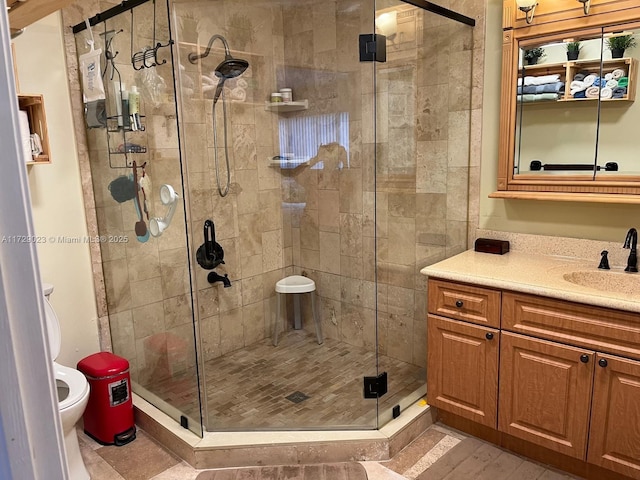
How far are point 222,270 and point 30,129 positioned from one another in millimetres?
1243

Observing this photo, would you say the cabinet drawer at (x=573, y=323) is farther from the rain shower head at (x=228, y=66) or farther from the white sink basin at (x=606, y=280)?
the rain shower head at (x=228, y=66)

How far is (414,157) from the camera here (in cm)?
287

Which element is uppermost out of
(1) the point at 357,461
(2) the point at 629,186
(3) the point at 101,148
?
(3) the point at 101,148

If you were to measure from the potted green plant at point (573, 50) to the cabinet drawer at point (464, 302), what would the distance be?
1.21 meters

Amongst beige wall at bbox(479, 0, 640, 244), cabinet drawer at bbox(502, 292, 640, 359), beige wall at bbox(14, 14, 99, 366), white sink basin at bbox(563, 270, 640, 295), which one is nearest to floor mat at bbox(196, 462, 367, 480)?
cabinet drawer at bbox(502, 292, 640, 359)

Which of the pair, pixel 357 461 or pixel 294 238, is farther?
pixel 294 238

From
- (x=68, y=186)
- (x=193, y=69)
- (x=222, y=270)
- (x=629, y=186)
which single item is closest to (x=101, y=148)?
(x=68, y=186)

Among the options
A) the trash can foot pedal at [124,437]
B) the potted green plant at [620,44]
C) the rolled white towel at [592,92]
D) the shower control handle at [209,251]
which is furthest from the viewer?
the shower control handle at [209,251]

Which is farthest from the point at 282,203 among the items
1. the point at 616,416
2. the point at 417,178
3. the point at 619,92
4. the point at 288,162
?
the point at 616,416

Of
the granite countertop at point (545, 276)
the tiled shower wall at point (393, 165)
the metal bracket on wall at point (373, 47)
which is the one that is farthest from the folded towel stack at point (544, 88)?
the granite countertop at point (545, 276)

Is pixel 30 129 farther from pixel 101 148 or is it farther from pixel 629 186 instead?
pixel 629 186

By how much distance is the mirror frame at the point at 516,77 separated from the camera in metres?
2.25

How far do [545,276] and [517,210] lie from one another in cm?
57

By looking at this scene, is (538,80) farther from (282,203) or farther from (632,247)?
(282,203)
